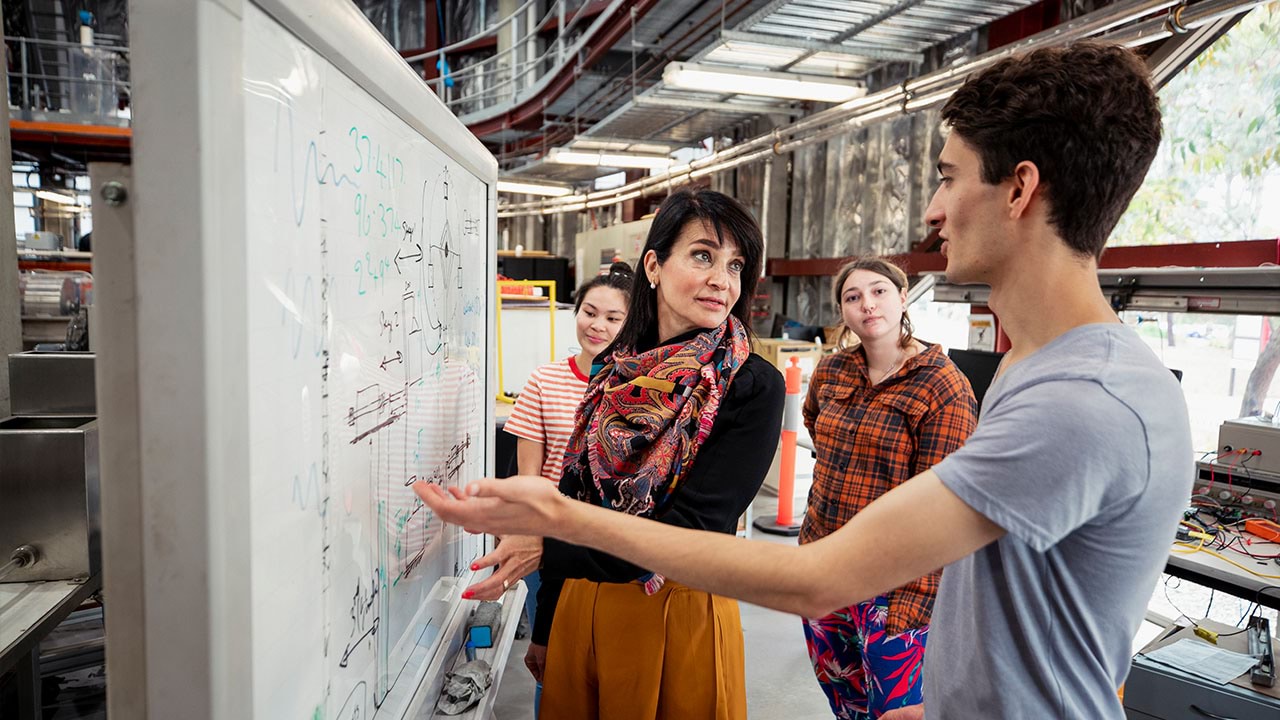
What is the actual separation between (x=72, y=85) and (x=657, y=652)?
416 inches

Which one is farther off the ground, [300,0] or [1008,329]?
[300,0]

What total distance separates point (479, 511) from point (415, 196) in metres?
0.57

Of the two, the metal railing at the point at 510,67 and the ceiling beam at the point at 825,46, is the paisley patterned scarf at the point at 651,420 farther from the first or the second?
the metal railing at the point at 510,67

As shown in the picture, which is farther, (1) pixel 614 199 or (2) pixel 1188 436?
(1) pixel 614 199

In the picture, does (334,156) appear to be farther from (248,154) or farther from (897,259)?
(897,259)

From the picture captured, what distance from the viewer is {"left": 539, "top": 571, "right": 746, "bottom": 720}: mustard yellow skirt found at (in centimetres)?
145

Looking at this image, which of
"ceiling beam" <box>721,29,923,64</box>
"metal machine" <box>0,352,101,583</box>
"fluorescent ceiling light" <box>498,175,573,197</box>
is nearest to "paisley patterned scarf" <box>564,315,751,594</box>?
"metal machine" <box>0,352,101,583</box>

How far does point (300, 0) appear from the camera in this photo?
704 millimetres

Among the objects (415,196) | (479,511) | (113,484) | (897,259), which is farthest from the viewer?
(897,259)

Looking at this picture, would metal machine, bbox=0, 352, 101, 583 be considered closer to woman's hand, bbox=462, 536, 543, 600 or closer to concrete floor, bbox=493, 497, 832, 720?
woman's hand, bbox=462, 536, 543, 600

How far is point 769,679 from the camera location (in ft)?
11.3

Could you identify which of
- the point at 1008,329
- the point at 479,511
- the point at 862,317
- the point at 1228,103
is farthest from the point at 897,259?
the point at 479,511

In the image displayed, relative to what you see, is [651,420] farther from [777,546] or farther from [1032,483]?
[1032,483]

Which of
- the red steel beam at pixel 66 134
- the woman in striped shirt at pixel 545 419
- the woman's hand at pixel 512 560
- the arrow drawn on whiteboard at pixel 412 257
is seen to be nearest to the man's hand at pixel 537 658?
the woman in striped shirt at pixel 545 419
